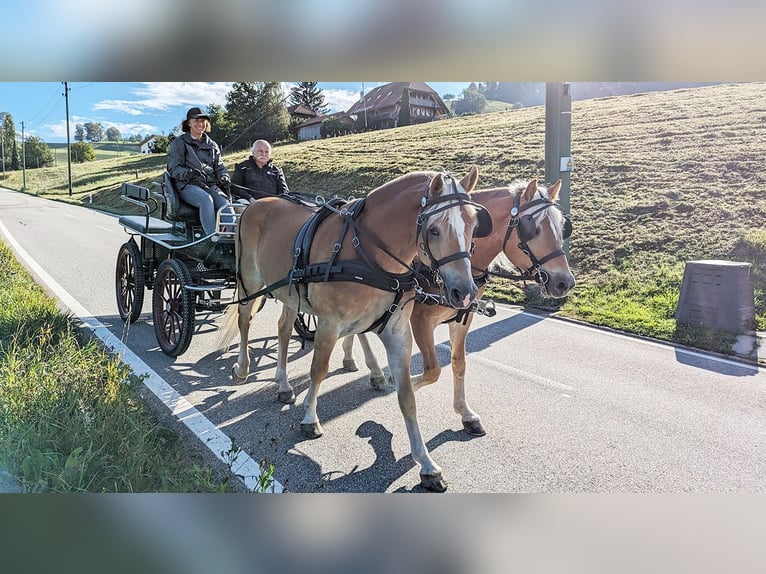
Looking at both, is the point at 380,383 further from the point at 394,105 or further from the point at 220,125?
the point at 220,125

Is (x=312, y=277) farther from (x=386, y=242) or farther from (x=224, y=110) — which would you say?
(x=224, y=110)

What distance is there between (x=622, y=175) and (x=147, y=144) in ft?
30.3

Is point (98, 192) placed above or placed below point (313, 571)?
above

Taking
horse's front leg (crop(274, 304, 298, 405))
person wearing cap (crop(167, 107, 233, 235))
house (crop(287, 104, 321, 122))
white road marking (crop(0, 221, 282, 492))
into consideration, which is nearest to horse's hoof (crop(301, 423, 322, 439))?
white road marking (crop(0, 221, 282, 492))

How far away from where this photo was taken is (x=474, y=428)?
388cm

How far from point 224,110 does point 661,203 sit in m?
8.11

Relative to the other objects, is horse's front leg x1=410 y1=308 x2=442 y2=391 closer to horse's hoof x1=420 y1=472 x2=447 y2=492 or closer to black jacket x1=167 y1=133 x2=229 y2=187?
horse's hoof x1=420 y1=472 x2=447 y2=492

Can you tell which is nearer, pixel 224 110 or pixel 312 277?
pixel 312 277

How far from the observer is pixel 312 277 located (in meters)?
3.71

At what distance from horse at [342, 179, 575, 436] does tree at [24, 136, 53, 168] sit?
449 centimetres

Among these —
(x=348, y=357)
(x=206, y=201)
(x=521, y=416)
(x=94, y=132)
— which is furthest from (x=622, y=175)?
(x=94, y=132)

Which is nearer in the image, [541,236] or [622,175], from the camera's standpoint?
[541,236]
